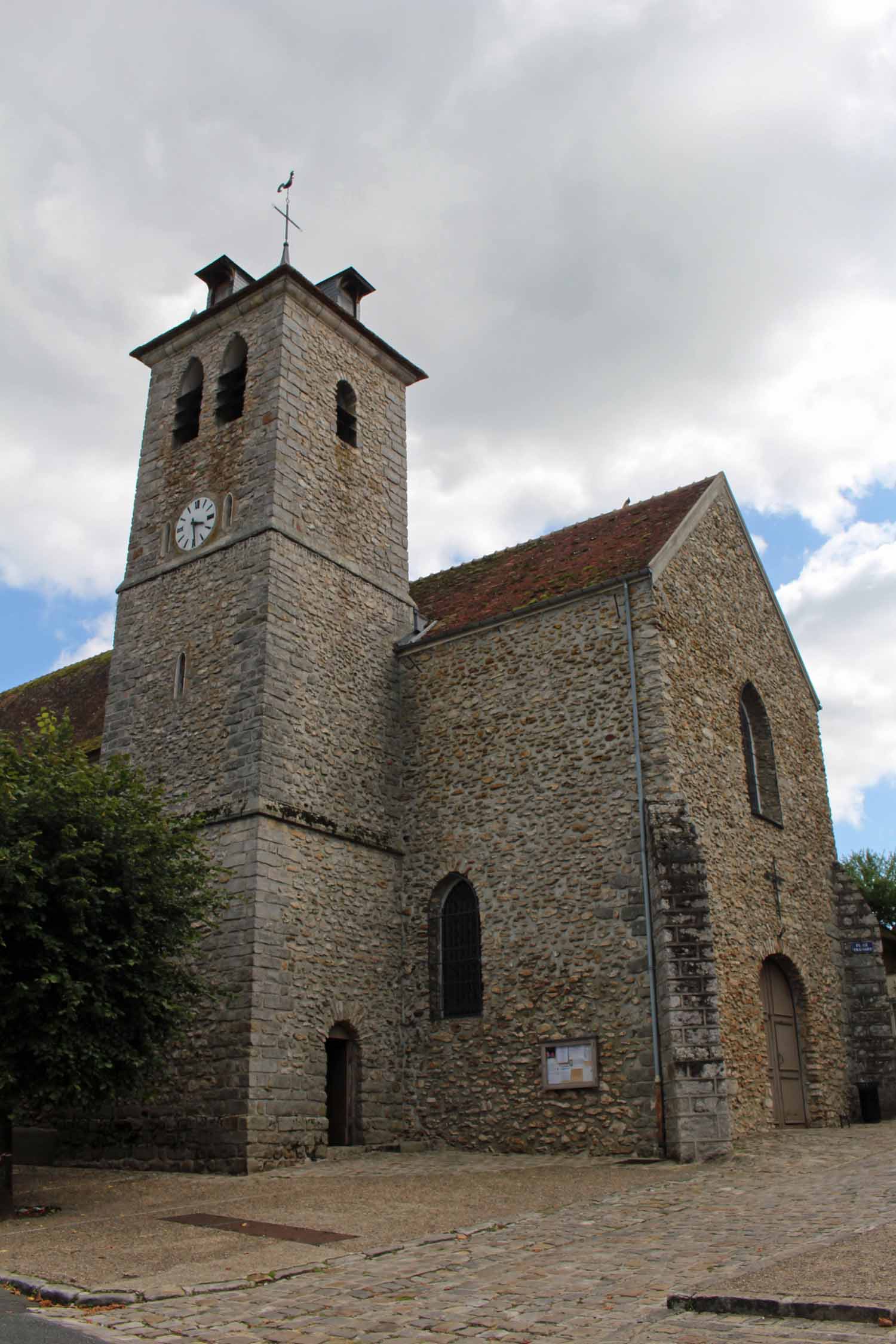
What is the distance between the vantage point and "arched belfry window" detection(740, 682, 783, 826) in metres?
17.2

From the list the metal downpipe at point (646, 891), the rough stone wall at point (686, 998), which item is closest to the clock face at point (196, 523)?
the metal downpipe at point (646, 891)

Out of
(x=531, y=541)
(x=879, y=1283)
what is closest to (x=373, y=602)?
(x=531, y=541)

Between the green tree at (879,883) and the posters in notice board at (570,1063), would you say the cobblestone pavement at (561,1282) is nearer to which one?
the posters in notice board at (570,1063)

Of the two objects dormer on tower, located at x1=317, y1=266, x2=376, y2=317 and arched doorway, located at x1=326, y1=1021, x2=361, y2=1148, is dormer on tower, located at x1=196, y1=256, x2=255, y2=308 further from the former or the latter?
arched doorway, located at x1=326, y1=1021, x2=361, y2=1148

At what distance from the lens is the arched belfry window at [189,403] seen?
1902 centimetres

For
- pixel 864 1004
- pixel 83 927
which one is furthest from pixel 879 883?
pixel 83 927

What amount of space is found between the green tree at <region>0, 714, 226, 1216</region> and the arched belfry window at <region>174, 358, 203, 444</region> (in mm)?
8072

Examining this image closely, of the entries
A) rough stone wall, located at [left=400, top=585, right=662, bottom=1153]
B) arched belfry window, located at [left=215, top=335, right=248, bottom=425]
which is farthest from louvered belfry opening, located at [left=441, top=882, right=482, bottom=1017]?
arched belfry window, located at [left=215, top=335, right=248, bottom=425]

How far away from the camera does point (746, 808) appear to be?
16.0 m

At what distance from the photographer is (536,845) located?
14.7m

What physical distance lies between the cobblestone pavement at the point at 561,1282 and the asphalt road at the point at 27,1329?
0.50 ft

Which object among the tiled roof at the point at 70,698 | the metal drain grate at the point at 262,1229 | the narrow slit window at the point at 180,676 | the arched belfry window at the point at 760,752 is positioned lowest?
the metal drain grate at the point at 262,1229

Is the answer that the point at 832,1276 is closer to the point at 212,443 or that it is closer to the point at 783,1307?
the point at 783,1307

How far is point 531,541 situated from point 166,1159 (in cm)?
1165
